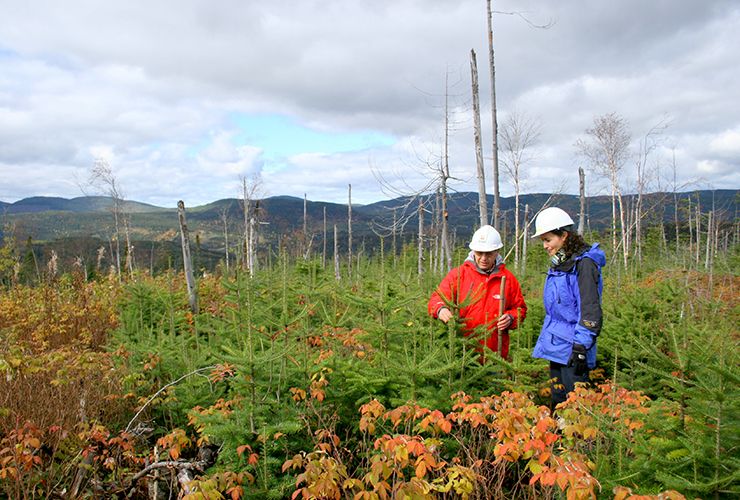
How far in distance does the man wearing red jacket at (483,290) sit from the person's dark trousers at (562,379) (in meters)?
0.50

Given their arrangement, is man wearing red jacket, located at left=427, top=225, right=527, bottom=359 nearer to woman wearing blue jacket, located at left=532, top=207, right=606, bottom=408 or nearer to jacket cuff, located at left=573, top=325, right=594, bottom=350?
woman wearing blue jacket, located at left=532, top=207, right=606, bottom=408

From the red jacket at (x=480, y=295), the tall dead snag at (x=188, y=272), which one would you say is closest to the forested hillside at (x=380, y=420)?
the red jacket at (x=480, y=295)

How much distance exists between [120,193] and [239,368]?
34084mm

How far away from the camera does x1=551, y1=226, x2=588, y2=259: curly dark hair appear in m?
3.52

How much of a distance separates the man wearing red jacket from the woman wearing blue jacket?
385 millimetres

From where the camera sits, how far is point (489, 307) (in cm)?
405

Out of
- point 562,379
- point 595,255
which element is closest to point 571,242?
point 595,255

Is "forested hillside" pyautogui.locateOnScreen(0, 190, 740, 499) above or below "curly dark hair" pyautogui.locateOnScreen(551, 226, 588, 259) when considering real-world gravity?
below

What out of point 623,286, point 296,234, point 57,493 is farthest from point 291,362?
point 296,234

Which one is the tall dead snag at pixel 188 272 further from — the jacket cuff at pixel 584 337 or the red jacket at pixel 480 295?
the jacket cuff at pixel 584 337

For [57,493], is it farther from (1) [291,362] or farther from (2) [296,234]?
(2) [296,234]

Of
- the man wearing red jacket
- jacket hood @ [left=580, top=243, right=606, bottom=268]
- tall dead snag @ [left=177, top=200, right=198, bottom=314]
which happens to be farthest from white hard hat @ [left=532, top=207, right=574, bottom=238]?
tall dead snag @ [left=177, top=200, right=198, bottom=314]

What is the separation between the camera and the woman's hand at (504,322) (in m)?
3.81

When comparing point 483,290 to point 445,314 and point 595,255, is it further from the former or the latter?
point 595,255
